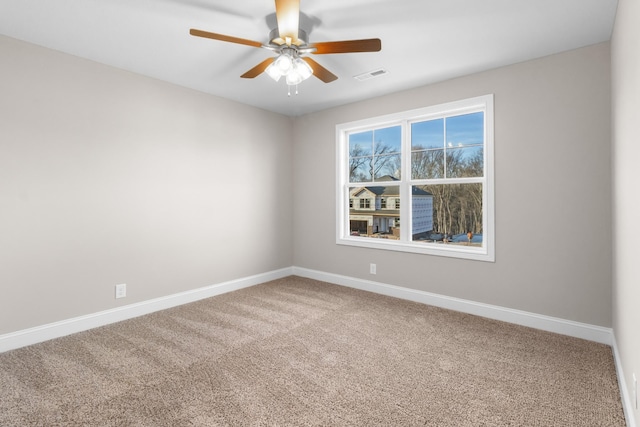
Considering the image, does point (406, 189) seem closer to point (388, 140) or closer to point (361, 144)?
point (388, 140)

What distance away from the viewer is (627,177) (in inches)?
73.6

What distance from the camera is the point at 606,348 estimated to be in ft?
8.59

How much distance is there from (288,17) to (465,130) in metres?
2.40

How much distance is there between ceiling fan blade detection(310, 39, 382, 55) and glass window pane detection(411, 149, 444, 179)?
6.46 ft

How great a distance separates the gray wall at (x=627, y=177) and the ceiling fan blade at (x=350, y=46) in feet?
4.12

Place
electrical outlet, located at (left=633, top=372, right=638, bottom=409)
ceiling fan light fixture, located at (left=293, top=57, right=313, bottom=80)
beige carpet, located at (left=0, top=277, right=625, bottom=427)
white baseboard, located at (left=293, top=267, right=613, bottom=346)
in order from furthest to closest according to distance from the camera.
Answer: white baseboard, located at (left=293, top=267, right=613, bottom=346) → ceiling fan light fixture, located at (left=293, top=57, right=313, bottom=80) → beige carpet, located at (left=0, top=277, right=625, bottom=427) → electrical outlet, located at (left=633, top=372, right=638, bottom=409)

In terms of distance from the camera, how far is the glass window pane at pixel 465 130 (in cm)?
→ 352

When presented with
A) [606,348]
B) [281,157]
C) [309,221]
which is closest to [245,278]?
[309,221]

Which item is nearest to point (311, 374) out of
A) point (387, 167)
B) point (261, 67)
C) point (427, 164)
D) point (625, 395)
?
point (625, 395)

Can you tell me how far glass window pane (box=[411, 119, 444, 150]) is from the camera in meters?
3.78

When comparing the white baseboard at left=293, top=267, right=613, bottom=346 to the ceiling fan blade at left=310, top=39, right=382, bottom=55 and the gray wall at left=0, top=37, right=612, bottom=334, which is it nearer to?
the gray wall at left=0, top=37, right=612, bottom=334

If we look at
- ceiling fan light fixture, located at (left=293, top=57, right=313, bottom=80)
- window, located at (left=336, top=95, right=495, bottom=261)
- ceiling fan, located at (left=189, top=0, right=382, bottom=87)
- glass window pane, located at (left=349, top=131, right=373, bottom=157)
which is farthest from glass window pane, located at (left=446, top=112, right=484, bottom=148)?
ceiling fan light fixture, located at (left=293, top=57, right=313, bottom=80)

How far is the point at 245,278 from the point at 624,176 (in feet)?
12.8

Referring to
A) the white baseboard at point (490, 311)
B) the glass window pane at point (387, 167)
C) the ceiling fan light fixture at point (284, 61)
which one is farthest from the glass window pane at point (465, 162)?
the ceiling fan light fixture at point (284, 61)
